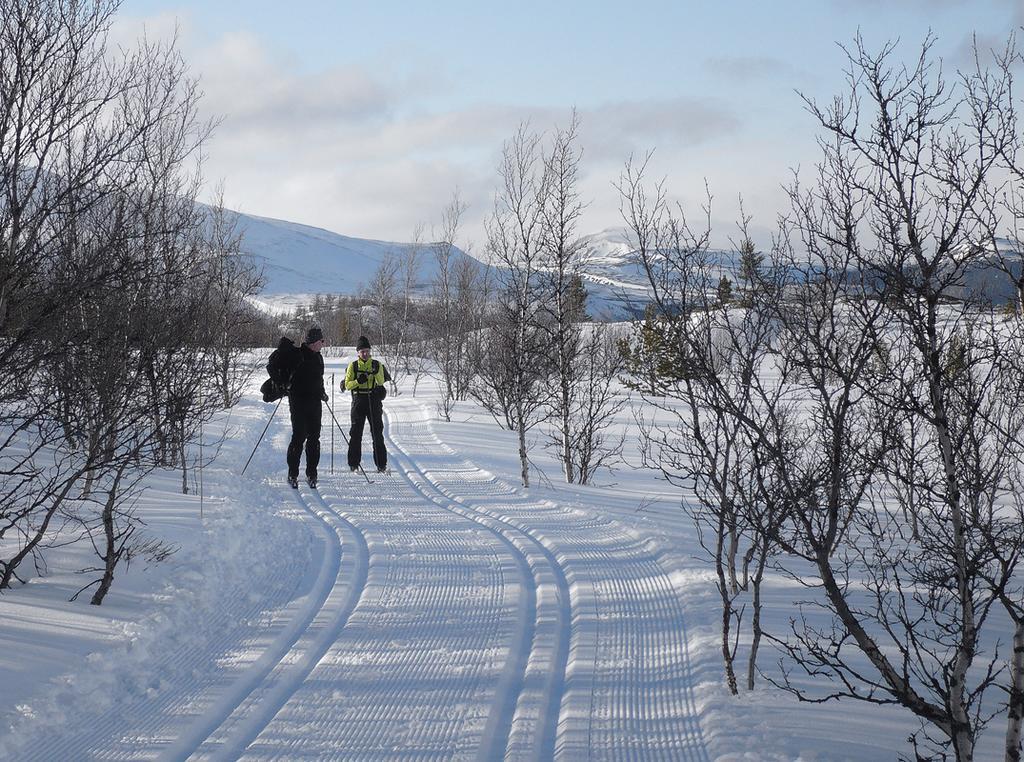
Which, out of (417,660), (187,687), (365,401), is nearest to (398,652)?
(417,660)

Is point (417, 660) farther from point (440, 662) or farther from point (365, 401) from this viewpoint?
point (365, 401)

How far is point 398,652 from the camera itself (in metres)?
5.01

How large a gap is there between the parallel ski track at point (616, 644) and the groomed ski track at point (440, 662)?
0.01 m

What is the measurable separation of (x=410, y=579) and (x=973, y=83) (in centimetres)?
513

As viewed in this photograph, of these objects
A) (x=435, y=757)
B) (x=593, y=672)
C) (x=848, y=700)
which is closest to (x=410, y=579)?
(x=593, y=672)

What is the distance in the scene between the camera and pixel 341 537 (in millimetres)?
7973

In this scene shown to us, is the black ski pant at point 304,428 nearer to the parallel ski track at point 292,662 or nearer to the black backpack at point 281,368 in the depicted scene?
the black backpack at point 281,368

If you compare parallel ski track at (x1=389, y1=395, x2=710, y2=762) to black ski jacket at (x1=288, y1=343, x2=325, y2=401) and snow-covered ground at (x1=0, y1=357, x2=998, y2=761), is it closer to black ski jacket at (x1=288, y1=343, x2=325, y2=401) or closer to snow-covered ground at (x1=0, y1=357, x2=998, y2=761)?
snow-covered ground at (x1=0, y1=357, x2=998, y2=761)

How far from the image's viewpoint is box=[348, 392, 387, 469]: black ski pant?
490 inches

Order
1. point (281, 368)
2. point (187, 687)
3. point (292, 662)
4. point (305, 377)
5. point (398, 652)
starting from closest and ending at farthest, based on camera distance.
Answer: point (187, 687), point (292, 662), point (398, 652), point (281, 368), point (305, 377)

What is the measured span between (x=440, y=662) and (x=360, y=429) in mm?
7989

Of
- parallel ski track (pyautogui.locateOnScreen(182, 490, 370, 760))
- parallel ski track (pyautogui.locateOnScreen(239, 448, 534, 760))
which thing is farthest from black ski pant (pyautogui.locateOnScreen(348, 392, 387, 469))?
parallel ski track (pyautogui.locateOnScreen(182, 490, 370, 760))

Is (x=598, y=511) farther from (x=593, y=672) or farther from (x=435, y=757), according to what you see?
(x=435, y=757)

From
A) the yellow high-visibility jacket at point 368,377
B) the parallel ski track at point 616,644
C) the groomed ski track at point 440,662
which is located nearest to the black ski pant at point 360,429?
the yellow high-visibility jacket at point 368,377
